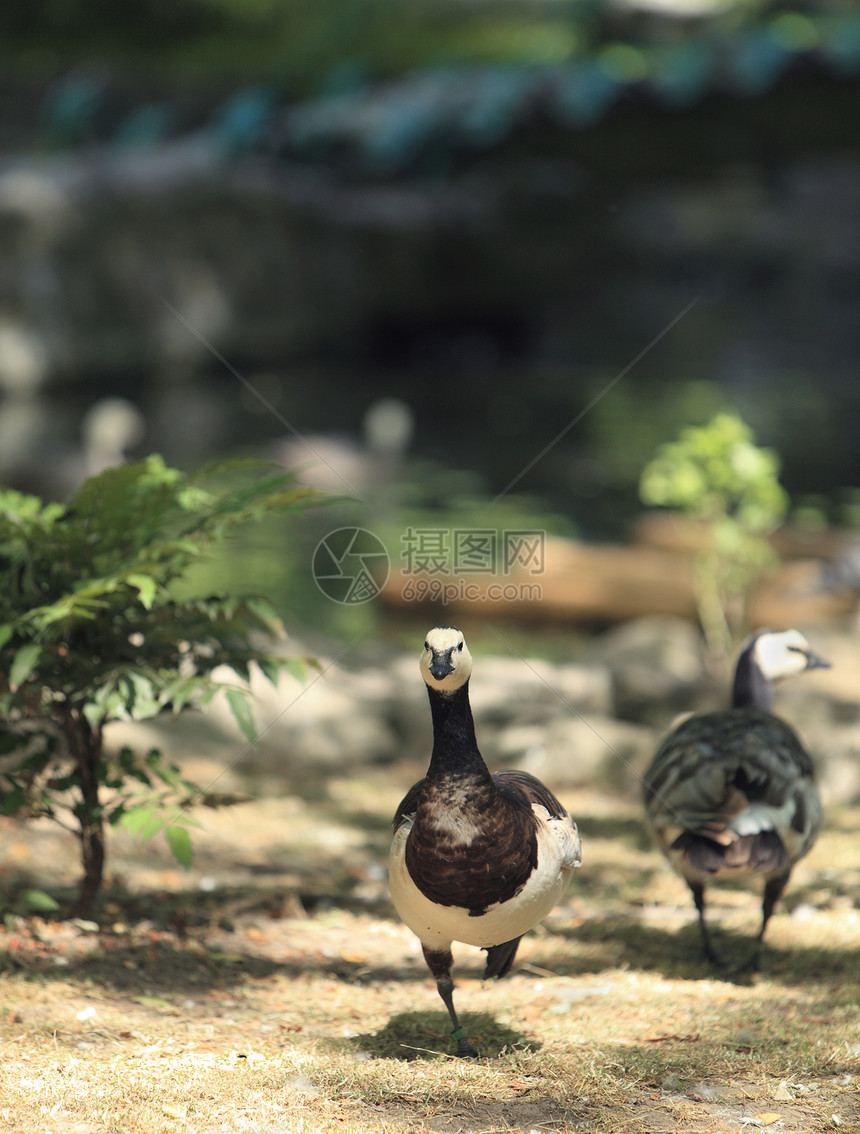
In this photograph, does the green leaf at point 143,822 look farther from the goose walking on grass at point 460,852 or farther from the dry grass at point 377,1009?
the goose walking on grass at point 460,852

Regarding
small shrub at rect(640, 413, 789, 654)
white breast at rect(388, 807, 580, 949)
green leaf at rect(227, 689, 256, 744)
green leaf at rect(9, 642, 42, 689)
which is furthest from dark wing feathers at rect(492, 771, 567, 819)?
small shrub at rect(640, 413, 789, 654)

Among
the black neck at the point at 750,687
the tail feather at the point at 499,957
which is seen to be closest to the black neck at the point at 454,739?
the tail feather at the point at 499,957

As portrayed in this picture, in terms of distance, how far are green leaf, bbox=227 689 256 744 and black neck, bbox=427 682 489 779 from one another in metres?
0.57

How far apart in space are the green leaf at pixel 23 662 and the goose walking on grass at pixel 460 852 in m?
1.15

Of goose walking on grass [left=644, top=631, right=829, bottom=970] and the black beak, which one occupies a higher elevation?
the black beak

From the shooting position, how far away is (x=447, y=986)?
Answer: 3.17m

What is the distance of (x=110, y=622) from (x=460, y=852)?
4.85 feet

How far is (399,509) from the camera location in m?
13.2

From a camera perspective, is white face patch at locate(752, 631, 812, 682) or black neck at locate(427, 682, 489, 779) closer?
black neck at locate(427, 682, 489, 779)

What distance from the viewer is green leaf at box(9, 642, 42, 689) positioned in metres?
3.25

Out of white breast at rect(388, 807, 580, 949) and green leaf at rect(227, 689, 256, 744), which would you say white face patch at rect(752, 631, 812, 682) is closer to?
white breast at rect(388, 807, 580, 949)

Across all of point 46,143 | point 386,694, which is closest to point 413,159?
point 46,143

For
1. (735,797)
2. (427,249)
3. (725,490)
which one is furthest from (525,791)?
(427,249)

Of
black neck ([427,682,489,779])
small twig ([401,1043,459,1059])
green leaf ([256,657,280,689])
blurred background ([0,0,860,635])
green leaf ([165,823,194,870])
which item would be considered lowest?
small twig ([401,1043,459,1059])
